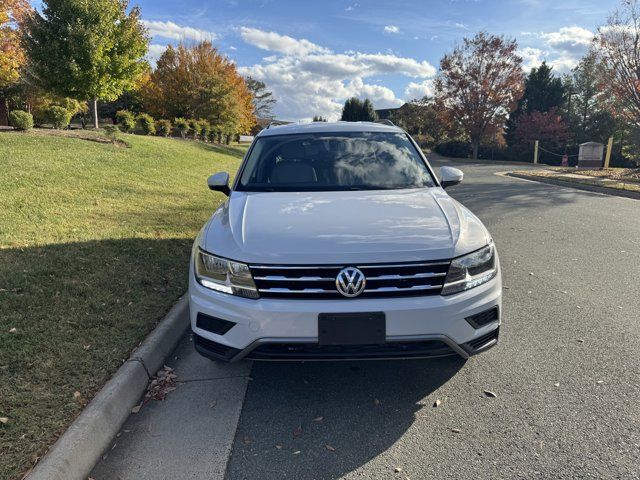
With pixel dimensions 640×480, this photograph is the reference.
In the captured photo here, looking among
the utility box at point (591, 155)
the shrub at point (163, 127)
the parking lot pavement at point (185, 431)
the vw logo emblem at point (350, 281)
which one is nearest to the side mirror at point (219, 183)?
the parking lot pavement at point (185, 431)

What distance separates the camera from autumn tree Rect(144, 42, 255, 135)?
96.5 ft

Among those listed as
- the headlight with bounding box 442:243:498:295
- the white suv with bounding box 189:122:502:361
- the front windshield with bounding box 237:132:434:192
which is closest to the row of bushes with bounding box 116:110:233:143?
the front windshield with bounding box 237:132:434:192

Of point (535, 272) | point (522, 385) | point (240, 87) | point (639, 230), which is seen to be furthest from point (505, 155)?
point (522, 385)

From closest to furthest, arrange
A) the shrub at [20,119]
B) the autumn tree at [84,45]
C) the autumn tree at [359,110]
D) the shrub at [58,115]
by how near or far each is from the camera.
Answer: the shrub at [20,119] → the autumn tree at [84,45] → the shrub at [58,115] → the autumn tree at [359,110]

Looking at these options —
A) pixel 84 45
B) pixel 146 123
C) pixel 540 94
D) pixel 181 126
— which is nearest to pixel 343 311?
pixel 84 45

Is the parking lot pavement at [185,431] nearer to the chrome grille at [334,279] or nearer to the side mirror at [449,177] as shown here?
the chrome grille at [334,279]

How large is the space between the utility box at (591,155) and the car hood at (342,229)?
2612 cm

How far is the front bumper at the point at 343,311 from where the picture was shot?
2.53 metres

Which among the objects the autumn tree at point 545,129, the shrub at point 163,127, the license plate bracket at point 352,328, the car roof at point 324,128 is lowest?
the license plate bracket at point 352,328

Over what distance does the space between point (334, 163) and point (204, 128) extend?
26.3 m

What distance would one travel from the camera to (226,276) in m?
2.71

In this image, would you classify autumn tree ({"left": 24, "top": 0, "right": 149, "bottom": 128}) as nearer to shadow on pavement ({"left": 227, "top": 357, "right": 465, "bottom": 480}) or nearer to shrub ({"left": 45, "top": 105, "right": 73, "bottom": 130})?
shrub ({"left": 45, "top": 105, "right": 73, "bottom": 130})

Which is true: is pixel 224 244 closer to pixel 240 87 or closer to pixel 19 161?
pixel 19 161

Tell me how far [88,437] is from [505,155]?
4391 cm
